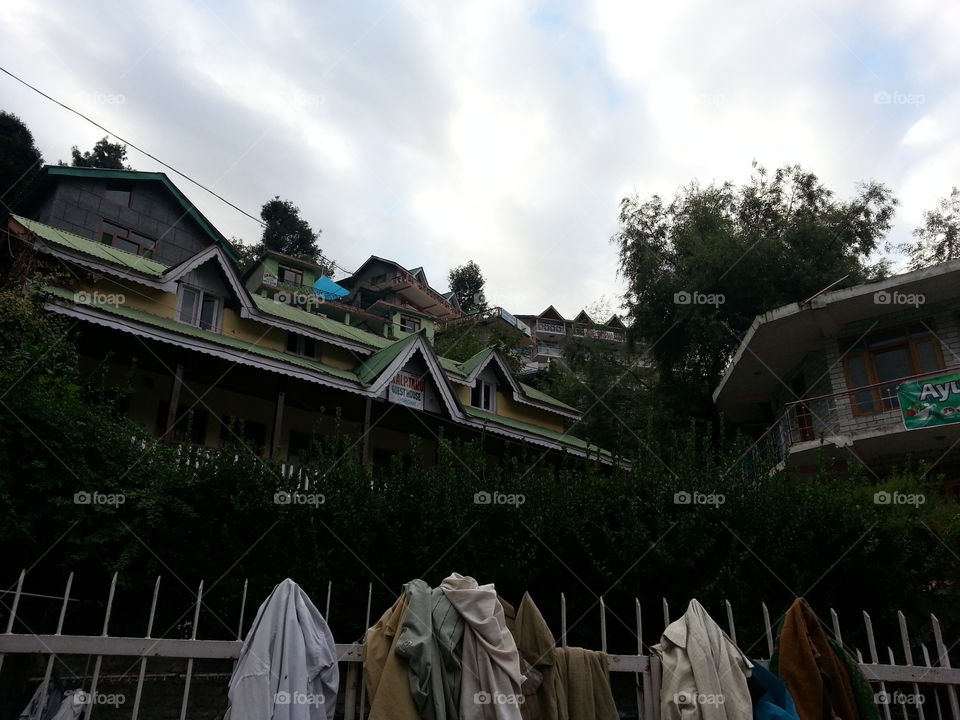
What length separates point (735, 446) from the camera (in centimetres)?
966

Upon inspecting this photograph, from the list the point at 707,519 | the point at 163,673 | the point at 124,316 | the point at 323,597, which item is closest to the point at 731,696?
the point at 707,519

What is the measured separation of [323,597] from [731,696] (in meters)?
5.31

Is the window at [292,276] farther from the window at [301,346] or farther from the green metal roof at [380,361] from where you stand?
the green metal roof at [380,361]

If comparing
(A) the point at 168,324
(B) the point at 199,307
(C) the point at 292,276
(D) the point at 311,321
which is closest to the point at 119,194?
(B) the point at 199,307

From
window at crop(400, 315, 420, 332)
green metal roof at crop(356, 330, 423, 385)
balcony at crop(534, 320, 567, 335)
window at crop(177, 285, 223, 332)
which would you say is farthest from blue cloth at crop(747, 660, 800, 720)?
balcony at crop(534, 320, 567, 335)

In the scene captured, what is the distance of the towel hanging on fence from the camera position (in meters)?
4.50

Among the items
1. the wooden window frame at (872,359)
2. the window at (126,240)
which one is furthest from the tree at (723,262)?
the window at (126,240)

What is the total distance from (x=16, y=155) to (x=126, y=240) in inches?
470

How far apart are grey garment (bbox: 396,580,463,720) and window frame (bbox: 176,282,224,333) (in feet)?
45.2

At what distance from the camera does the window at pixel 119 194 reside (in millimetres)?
22594

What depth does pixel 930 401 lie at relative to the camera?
1577cm

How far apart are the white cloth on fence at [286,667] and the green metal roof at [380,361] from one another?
1236cm

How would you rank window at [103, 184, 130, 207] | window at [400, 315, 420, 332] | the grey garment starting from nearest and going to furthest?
1. the grey garment
2. window at [103, 184, 130, 207]
3. window at [400, 315, 420, 332]

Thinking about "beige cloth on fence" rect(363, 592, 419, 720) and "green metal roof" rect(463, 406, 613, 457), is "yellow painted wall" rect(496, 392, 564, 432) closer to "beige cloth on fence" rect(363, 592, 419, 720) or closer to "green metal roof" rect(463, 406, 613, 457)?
"green metal roof" rect(463, 406, 613, 457)
